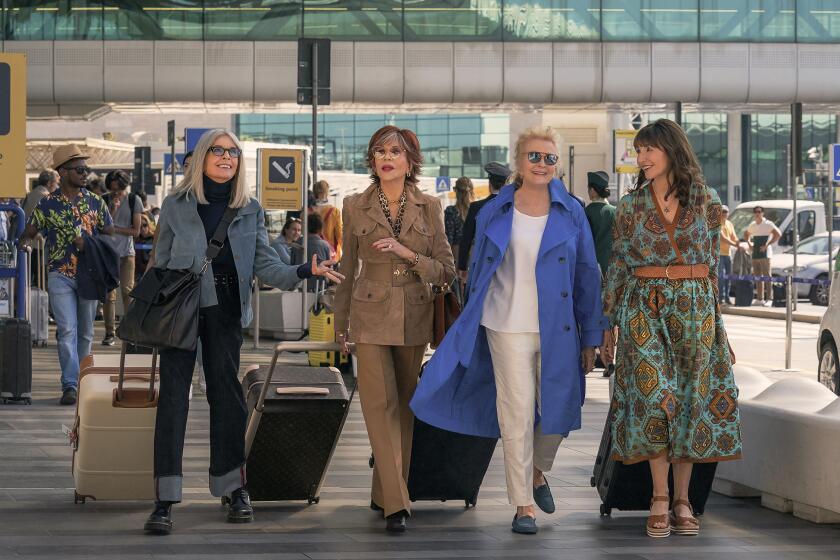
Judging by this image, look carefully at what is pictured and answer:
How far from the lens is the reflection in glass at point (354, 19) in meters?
33.2

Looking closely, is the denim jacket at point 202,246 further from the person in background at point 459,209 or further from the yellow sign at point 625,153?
the yellow sign at point 625,153

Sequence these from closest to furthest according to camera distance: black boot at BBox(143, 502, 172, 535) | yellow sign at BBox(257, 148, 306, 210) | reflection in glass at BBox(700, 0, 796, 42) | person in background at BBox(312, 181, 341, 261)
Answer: black boot at BBox(143, 502, 172, 535)
yellow sign at BBox(257, 148, 306, 210)
person in background at BBox(312, 181, 341, 261)
reflection in glass at BBox(700, 0, 796, 42)

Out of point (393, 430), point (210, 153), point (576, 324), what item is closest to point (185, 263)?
point (210, 153)

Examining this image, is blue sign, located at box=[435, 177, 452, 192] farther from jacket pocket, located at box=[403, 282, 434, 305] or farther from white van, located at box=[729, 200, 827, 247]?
jacket pocket, located at box=[403, 282, 434, 305]

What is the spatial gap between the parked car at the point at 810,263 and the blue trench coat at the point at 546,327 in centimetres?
2552

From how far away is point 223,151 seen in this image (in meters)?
7.52

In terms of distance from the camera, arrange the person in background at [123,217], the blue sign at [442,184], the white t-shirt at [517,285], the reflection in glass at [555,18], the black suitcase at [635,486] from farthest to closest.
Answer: the blue sign at [442,184] → the reflection in glass at [555,18] → the person in background at [123,217] → the black suitcase at [635,486] → the white t-shirt at [517,285]

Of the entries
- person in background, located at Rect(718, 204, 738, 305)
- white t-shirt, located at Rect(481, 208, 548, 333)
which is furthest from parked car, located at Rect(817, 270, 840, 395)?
person in background, located at Rect(718, 204, 738, 305)

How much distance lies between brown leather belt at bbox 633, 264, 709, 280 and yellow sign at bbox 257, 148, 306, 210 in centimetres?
1181

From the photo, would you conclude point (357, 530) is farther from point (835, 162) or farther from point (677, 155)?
point (835, 162)

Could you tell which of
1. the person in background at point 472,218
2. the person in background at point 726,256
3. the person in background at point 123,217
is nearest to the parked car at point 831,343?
the person in background at point 472,218

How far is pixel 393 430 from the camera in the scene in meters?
7.49

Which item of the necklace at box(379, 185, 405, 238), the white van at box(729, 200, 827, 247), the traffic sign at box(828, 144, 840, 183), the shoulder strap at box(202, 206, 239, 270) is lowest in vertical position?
the shoulder strap at box(202, 206, 239, 270)

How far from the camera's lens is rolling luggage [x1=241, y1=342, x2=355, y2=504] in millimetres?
7652
